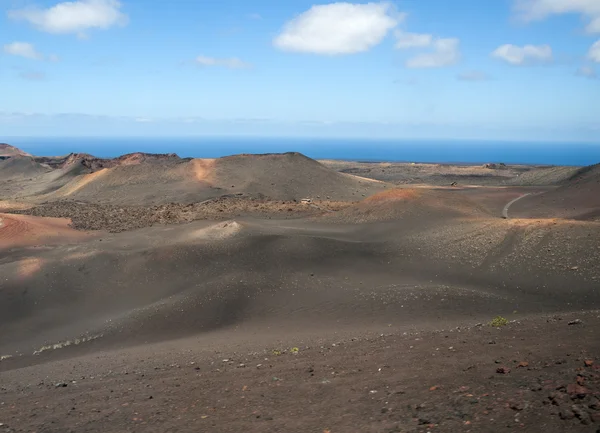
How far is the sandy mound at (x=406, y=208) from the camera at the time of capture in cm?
2645

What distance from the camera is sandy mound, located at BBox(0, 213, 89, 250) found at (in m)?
25.2

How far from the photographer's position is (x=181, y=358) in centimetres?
1186

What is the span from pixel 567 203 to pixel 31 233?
3257 cm

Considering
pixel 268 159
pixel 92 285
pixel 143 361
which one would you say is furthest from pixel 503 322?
pixel 268 159

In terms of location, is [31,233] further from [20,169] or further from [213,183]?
[20,169]

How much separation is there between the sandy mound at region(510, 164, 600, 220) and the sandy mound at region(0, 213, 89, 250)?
2620 cm

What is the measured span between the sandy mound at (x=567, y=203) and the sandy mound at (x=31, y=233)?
85.9ft

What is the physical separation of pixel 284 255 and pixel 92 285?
7468mm

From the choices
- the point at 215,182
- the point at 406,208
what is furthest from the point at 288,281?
the point at 215,182

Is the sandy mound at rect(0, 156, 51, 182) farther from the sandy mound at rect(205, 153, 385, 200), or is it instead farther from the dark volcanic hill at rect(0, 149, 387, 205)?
the sandy mound at rect(205, 153, 385, 200)

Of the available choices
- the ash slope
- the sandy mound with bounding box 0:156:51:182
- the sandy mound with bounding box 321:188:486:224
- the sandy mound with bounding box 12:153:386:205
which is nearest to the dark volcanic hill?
the sandy mound with bounding box 12:153:386:205

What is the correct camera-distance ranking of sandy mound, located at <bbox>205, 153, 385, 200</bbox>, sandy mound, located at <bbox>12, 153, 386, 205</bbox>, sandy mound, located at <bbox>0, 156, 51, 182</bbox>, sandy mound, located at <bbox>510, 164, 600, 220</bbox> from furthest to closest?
sandy mound, located at <bbox>0, 156, 51, 182</bbox>
sandy mound, located at <bbox>205, 153, 385, 200</bbox>
sandy mound, located at <bbox>12, 153, 386, 205</bbox>
sandy mound, located at <bbox>510, 164, 600, 220</bbox>

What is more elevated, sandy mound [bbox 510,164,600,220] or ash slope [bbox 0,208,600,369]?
sandy mound [bbox 510,164,600,220]

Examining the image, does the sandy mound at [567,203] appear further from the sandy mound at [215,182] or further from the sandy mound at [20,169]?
the sandy mound at [20,169]
